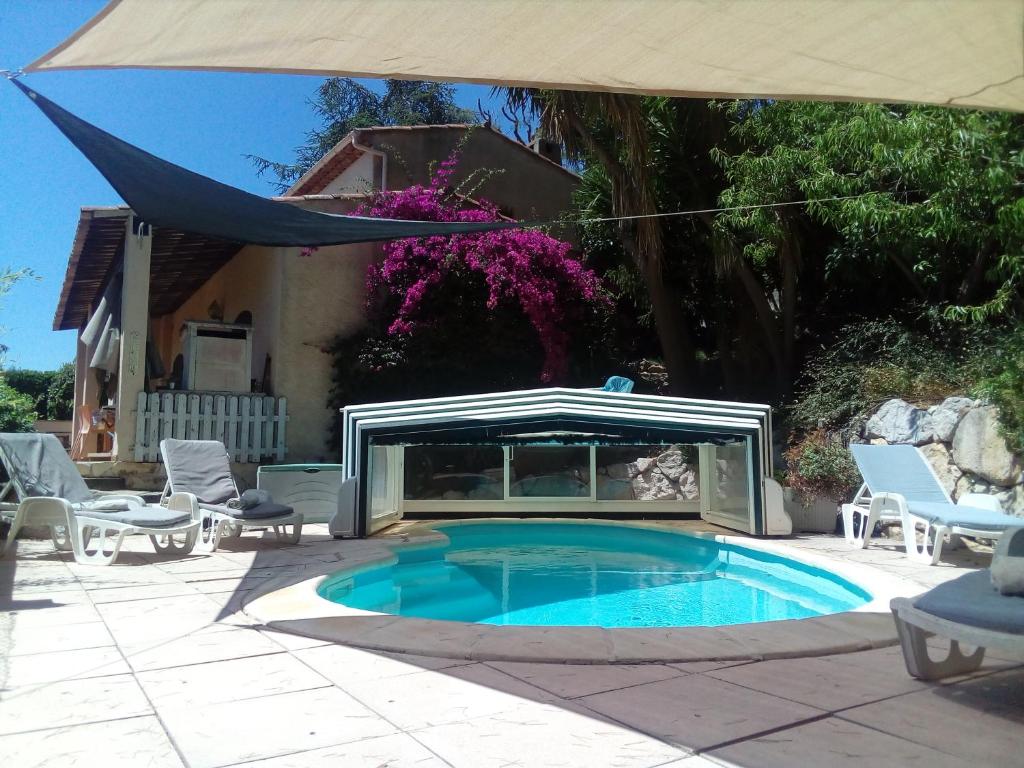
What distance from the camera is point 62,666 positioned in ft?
11.6

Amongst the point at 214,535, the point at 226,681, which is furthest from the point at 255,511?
the point at 226,681

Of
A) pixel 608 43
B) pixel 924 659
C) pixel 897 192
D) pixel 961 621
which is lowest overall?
pixel 924 659

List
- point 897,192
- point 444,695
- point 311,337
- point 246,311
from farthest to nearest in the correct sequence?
point 246,311
point 311,337
point 897,192
point 444,695

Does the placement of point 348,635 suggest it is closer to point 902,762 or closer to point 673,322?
point 902,762

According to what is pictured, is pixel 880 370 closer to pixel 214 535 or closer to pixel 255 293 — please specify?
pixel 214 535

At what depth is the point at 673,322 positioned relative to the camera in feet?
40.6

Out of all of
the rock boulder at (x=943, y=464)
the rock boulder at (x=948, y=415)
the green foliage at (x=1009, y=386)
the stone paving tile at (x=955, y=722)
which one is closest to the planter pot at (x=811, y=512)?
the rock boulder at (x=943, y=464)

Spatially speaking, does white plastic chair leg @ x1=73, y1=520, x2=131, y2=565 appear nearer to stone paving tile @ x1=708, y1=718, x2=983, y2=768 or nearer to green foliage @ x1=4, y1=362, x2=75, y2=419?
stone paving tile @ x1=708, y1=718, x2=983, y2=768

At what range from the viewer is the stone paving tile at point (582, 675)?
3.29 m

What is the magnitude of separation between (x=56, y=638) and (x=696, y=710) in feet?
10.6

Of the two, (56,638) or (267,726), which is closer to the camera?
(267,726)

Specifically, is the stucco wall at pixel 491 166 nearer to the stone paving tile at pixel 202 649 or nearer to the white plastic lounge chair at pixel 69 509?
the white plastic lounge chair at pixel 69 509

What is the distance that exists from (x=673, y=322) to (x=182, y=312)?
12.8 meters

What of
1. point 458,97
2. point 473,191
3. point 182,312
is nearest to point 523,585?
point 473,191
